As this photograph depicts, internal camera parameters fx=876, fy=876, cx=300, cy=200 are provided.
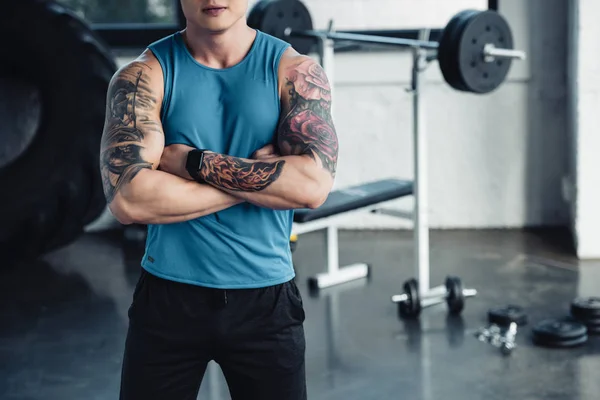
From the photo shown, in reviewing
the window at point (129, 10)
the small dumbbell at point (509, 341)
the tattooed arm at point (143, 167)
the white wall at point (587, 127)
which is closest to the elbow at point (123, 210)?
the tattooed arm at point (143, 167)

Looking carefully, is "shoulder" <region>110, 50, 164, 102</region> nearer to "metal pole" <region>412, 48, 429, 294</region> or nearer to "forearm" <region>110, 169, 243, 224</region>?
"forearm" <region>110, 169, 243, 224</region>

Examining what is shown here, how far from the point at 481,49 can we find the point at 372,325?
1.00m

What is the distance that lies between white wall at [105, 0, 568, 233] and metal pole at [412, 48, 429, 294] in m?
1.38

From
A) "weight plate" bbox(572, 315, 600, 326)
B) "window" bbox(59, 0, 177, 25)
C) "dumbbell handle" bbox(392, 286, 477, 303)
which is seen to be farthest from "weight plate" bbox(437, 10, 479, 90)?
"window" bbox(59, 0, 177, 25)

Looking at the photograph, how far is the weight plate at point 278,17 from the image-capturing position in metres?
3.48

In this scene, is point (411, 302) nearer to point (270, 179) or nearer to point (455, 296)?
point (455, 296)

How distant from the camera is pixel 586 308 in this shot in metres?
2.86

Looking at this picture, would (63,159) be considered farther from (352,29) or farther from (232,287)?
(232,287)

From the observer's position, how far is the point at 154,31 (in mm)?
4531

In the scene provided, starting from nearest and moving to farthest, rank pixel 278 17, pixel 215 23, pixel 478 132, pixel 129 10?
1. pixel 215 23
2. pixel 278 17
3. pixel 478 132
4. pixel 129 10

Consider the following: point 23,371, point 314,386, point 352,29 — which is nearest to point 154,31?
point 352,29

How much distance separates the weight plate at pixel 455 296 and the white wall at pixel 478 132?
4.71 ft

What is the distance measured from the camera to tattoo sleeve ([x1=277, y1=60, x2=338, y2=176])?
131cm

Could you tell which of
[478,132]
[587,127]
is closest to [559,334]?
[587,127]
